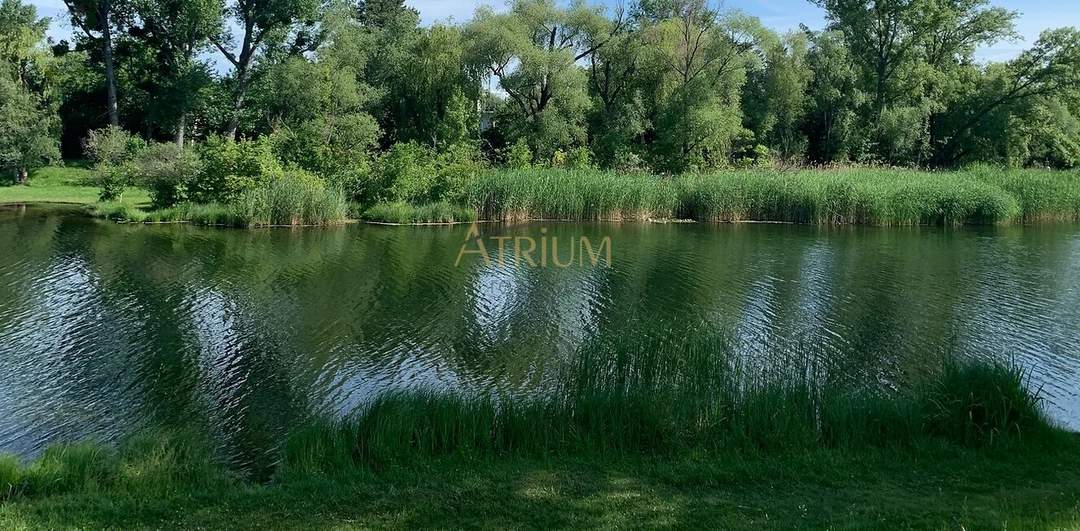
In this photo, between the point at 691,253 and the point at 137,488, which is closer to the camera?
the point at 137,488

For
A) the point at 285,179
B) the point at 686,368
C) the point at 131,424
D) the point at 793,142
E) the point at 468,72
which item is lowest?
the point at 131,424

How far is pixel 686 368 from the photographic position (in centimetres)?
909

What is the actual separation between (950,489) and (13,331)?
13.7 m

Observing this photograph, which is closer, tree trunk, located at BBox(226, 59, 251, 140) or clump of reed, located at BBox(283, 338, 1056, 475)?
clump of reed, located at BBox(283, 338, 1056, 475)

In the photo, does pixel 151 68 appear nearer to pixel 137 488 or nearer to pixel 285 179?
pixel 285 179

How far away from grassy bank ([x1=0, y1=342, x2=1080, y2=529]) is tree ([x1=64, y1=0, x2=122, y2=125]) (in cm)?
4080

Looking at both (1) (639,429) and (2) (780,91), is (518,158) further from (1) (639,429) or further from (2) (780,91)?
(1) (639,429)

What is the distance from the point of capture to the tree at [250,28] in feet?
141

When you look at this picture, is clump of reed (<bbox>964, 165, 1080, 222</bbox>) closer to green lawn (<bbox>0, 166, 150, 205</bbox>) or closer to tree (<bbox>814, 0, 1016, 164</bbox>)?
tree (<bbox>814, 0, 1016, 164</bbox>)

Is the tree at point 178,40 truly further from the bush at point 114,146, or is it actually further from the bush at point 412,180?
the bush at point 412,180

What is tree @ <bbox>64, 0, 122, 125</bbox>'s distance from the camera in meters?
41.5

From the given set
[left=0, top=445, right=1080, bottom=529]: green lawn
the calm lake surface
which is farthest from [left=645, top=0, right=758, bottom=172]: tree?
[left=0, top=445, right=1080, bottom=529]: green lawn

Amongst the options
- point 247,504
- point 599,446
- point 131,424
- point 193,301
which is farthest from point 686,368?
point 193,301

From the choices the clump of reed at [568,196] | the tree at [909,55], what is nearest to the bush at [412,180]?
the clump of reed at [568,196]
